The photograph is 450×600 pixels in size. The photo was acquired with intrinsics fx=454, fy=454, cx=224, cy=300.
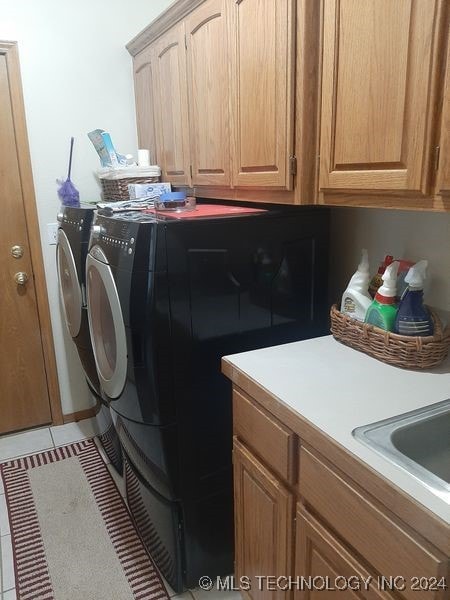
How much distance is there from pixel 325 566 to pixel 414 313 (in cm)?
64

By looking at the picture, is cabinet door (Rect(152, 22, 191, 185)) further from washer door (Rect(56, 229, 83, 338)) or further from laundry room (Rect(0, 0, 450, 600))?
washer door (Rect(56, 229, 83, 338))

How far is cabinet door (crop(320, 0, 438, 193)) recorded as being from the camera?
3.02ft

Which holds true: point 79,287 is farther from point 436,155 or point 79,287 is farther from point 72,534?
point 436,155

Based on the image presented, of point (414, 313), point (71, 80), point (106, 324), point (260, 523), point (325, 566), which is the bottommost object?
point (260, 523)

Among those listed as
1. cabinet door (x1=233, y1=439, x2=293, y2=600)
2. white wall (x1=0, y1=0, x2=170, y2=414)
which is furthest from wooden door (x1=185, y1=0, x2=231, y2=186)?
cabinet door (x1=233, y1=439, x2=293, y2=600)

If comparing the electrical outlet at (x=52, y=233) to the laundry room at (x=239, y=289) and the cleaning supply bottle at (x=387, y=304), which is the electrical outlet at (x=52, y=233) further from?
the cleaning supply bottle at (x=387, y=304)

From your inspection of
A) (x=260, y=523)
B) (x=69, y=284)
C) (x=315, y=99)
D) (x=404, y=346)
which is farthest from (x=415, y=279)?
(x=69, y=284)

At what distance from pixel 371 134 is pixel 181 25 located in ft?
3.59

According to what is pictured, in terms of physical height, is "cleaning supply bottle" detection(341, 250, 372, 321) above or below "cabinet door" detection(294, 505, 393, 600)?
above

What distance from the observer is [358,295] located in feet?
4.41

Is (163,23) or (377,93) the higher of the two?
(163,23)

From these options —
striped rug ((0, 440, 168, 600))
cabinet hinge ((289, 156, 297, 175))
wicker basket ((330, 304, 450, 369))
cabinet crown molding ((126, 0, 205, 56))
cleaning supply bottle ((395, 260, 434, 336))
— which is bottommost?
striped rug ((0, 440, 168, 600))

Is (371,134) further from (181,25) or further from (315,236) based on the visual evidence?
(181,25)

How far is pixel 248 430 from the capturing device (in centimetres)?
122
